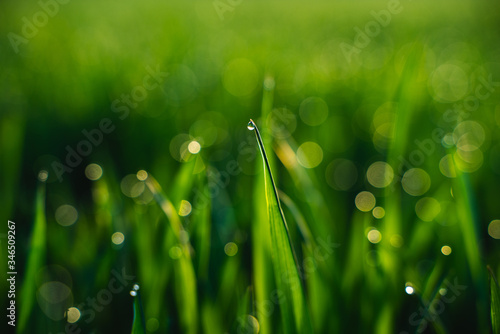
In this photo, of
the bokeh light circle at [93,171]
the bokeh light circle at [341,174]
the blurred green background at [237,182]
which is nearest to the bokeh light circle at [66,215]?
the blurred green background at [237,182]

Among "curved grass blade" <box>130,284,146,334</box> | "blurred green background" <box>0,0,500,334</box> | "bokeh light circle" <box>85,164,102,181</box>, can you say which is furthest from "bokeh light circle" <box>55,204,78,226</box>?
"curved grass blade" <box>130,284,146,334</box>

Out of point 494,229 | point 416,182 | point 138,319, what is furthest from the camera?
point 416,182

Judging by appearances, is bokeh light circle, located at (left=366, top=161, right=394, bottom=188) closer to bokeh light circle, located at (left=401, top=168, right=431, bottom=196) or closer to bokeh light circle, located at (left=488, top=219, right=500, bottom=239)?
bokeh light circle, located at (left=401, top=168, right=431, bottom=196)

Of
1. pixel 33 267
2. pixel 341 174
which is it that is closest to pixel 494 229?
pixel 341 174

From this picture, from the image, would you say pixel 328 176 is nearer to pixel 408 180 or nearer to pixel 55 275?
pixel 408 180

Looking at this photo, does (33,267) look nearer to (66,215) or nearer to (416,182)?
(66,215)

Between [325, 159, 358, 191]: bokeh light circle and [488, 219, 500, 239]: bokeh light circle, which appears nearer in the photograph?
[488, 219, 500, 239]: bokeh light circle
